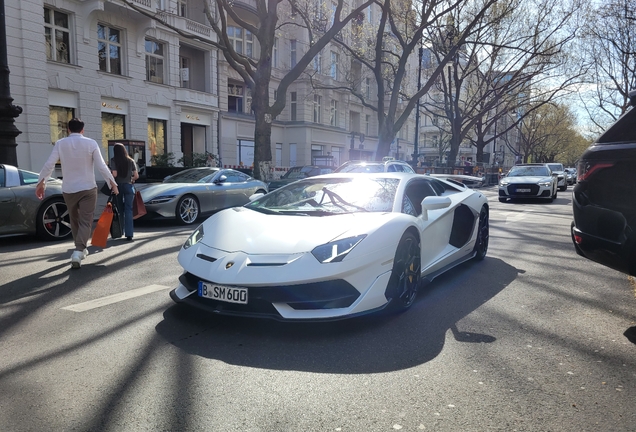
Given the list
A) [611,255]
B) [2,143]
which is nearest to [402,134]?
[2,143]

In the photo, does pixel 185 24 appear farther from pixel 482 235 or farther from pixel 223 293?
pixel 223 293

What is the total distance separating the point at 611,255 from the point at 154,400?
347 centimetres

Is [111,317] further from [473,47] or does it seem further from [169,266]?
[473,47]

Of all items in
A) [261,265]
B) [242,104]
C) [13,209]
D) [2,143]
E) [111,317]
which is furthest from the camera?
[242,104]

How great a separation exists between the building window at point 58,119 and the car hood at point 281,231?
61.1 ft

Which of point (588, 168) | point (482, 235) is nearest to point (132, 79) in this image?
point (482, 235)

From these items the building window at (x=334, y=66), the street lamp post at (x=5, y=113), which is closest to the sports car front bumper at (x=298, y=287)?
the street lamp post at (x=5, y=113)

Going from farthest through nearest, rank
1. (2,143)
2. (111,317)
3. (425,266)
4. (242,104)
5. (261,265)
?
(242,104) < (2,143) < (425,266) < (111,317) < (261,265)

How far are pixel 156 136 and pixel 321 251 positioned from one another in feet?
75.4

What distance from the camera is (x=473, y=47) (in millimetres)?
30188

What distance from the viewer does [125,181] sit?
813 centimetres

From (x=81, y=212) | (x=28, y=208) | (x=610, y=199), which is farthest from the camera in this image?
(x=28, y=208)

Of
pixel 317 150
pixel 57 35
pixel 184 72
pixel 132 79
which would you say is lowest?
pixel 317 150

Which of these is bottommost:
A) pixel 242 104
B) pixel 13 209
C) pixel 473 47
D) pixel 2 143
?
pixel 13 209
